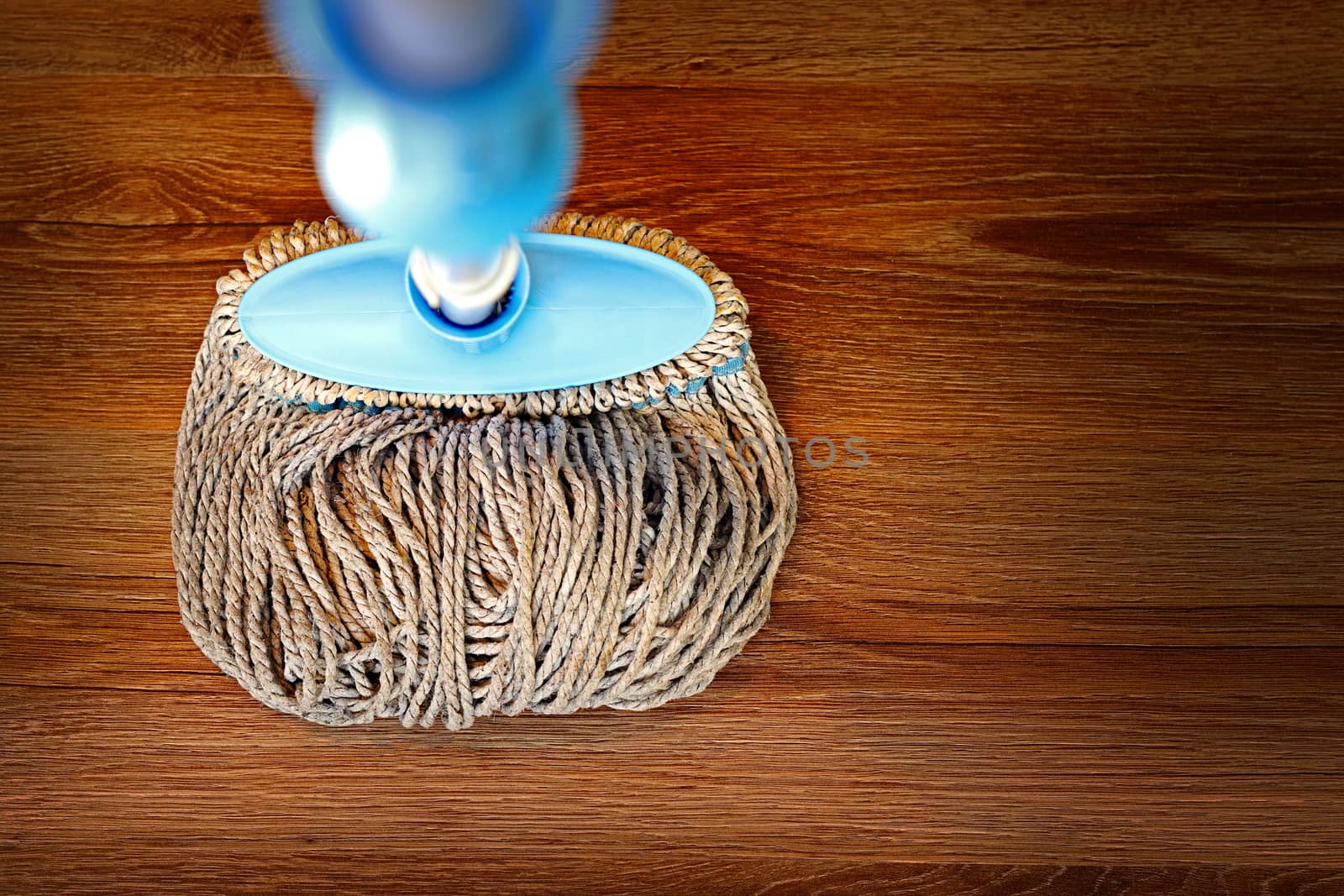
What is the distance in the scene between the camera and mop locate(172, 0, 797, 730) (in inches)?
27.9

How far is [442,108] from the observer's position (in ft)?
0.93

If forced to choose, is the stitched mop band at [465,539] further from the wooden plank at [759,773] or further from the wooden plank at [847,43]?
the wooden plank at [847,43]

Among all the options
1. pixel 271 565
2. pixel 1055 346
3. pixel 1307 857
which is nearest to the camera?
pixel 271 565

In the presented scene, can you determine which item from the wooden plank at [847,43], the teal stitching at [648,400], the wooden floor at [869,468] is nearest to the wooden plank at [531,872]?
the wooden floor at [869,468]

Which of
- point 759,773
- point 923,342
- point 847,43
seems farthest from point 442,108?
point 847,43

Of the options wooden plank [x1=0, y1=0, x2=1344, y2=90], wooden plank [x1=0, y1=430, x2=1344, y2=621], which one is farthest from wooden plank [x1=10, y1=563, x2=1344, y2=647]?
wooden plank [x1=0, y1=0, x2=1344, y2=90]

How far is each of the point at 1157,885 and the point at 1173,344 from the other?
0.42m

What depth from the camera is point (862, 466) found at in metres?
0.91

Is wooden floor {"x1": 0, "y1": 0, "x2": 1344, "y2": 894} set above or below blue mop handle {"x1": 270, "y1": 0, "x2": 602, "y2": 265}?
below

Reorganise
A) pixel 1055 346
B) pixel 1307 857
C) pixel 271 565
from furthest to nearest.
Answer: pixel 1055 346, pixel 1307 857, pixel 271 565

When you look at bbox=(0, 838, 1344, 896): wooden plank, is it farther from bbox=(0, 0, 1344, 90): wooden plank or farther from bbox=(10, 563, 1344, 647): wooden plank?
bbox=(0, 0, 1344, 90): wooden plank

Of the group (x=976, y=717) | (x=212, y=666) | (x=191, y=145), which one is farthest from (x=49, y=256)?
(x=976, y=717)

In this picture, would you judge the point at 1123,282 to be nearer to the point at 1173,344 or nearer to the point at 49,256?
the point at 1173,344

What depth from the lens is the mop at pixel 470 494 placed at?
2.32 feet
